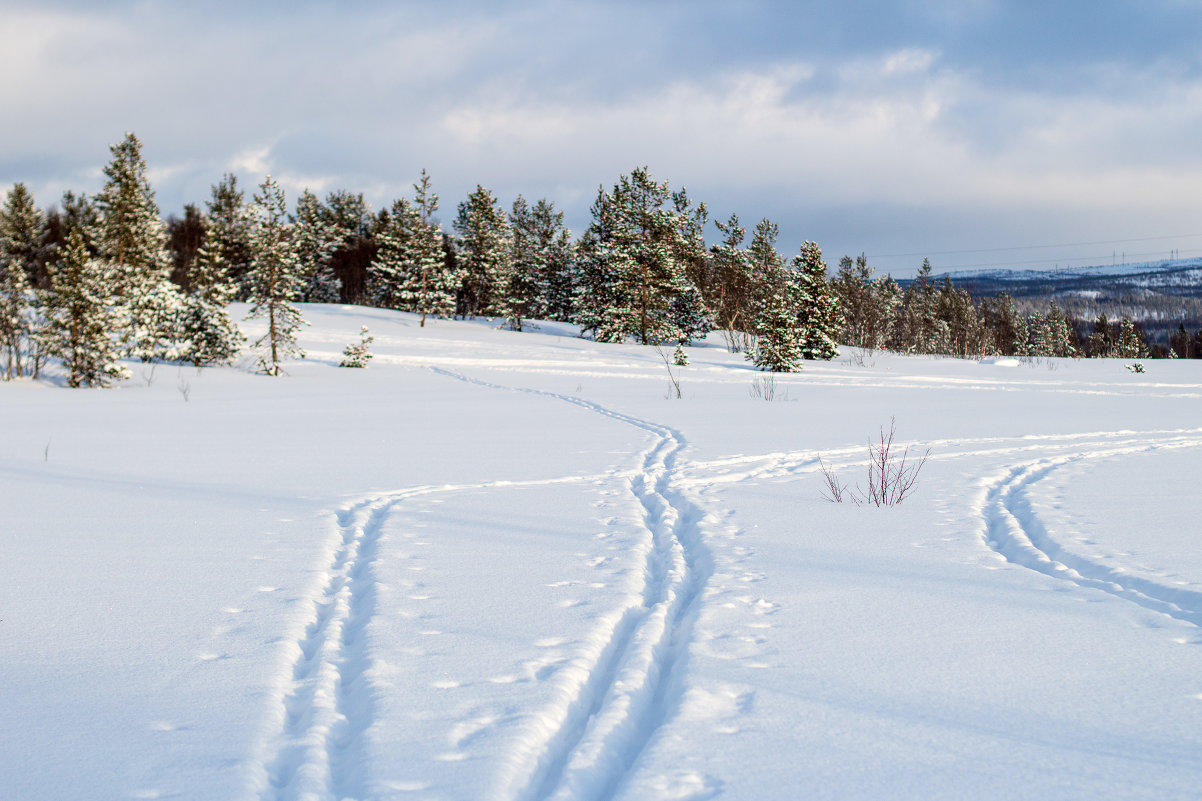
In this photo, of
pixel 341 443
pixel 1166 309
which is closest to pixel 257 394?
pixel 341 443

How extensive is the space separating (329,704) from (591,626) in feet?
4.26

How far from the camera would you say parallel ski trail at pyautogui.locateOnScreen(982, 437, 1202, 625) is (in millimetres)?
4242

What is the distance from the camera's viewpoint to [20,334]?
1988cm

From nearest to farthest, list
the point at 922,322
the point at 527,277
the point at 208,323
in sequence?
the point at 208,323 → the point at 527,277 → the point at 922,322

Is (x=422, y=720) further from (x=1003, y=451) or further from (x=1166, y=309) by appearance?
(x=1166, y=309)

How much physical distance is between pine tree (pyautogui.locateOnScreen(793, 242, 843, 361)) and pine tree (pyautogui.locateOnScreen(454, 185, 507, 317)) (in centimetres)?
1790

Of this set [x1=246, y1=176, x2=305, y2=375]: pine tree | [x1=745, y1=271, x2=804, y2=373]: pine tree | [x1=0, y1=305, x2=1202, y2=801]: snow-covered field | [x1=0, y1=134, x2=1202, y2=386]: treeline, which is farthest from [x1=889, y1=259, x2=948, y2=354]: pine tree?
[x1=0, y1=305, x2=1202, y2=801]: snow-covered field

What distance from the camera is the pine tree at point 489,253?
160 ft

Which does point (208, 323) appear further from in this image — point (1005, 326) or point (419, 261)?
point (1005, 326)

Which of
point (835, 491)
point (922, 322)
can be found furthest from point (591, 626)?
point (922, 322)

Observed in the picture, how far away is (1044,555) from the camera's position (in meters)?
5.23

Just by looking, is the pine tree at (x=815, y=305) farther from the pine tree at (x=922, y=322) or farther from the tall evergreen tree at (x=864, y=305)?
the pine tree at (x=922, y=322)

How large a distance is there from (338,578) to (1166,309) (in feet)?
691

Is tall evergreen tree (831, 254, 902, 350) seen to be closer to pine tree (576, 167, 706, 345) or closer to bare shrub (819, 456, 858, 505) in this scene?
pine tree (576, 167, 706, 345)
